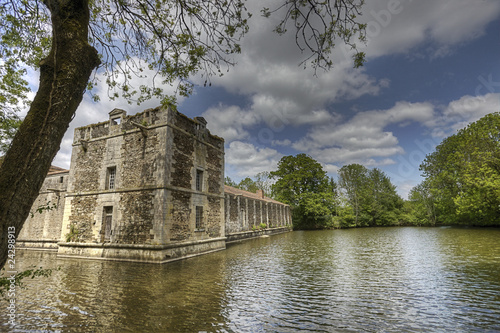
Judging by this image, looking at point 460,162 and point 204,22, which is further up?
point 460,162

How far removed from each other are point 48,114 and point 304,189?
4198cm

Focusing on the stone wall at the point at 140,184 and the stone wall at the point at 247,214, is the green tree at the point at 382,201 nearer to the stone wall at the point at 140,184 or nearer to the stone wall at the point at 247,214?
the stone wall at the point at 247,214

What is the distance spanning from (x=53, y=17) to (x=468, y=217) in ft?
141

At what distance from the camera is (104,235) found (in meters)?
13.9

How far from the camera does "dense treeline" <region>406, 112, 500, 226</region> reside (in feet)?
79.3

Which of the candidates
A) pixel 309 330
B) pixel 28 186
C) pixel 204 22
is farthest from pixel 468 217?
pixel 28 186

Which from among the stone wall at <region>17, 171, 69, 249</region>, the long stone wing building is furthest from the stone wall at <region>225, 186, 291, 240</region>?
the stone wall at <region>17, 171, 69, 249</region>

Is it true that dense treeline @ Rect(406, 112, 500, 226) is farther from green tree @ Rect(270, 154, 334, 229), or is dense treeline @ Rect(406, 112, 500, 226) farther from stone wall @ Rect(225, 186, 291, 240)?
stone wall @ Rect(225, 186, 291, 240)

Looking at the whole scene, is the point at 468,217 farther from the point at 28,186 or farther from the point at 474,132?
the point at 28,186

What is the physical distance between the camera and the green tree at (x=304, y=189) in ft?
134

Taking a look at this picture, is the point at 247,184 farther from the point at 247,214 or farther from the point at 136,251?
the point at 136,251

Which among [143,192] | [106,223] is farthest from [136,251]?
[106,223]

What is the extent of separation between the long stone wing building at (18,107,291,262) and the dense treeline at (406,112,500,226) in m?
27.5

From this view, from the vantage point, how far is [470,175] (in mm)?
25609
